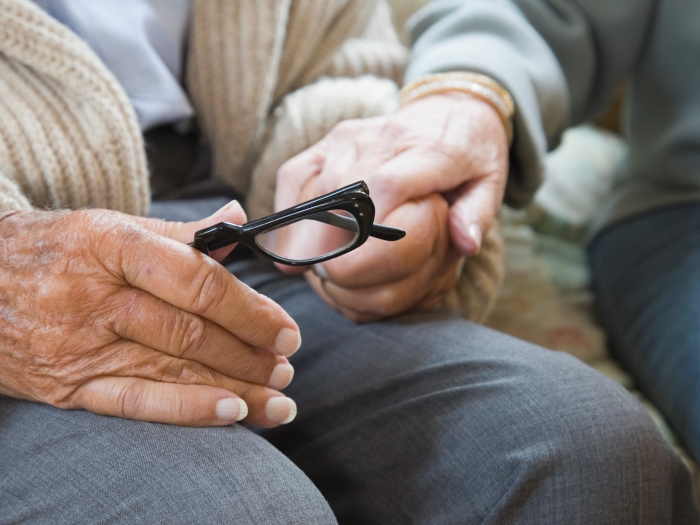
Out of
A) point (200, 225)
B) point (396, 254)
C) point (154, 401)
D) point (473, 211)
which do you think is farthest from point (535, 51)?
point (154, 401)

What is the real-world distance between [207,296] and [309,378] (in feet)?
0.73

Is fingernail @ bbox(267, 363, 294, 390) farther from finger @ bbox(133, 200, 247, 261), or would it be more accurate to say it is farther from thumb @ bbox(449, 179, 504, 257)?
thumb @ bbox(449, 179, 504, 257)

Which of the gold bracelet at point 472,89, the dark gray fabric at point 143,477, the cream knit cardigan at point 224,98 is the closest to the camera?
the dark gray fabric at point 143,477

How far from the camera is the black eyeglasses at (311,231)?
413 millimetres

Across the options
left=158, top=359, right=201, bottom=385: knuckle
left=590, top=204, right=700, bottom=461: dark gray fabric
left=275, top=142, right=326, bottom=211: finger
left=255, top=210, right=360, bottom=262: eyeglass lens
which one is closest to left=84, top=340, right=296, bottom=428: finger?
left=158, top=359, right=201, bottom=385: knuckle

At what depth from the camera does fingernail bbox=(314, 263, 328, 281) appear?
601 millimetres

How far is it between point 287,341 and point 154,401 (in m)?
0.11

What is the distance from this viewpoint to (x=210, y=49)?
750 mm

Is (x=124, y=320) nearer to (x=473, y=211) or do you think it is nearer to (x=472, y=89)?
(x=473, y=211)

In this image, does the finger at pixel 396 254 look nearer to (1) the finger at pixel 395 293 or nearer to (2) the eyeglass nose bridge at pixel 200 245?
(1) the finger at pixel 395 293

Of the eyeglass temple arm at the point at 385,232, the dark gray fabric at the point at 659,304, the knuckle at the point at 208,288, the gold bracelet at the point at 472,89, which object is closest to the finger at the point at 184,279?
the knuckle at the point at 208,288

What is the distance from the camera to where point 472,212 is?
2.05 feet

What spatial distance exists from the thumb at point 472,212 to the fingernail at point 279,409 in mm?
252

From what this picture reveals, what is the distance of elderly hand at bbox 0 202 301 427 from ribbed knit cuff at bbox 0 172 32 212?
1.4 inches
